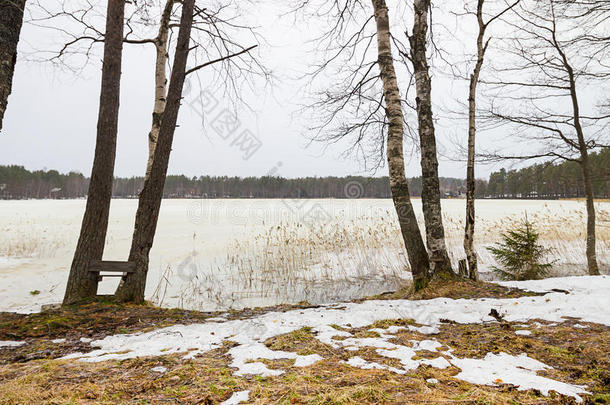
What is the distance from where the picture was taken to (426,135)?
5215mm

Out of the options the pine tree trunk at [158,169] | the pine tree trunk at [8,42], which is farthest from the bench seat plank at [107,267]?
the pine tree trunk at [8,42]

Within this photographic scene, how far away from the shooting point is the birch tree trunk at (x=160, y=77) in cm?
565

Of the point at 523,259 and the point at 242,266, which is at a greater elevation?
the point at 523,259

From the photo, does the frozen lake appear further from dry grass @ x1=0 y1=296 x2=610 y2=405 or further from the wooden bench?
dry grass @ x1=0 y1=296 x2=610 y2=405

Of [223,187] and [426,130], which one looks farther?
[223,187]

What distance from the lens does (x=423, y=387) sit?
5.51 feet

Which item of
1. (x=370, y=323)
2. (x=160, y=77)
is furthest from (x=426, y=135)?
(x=160, y=77)

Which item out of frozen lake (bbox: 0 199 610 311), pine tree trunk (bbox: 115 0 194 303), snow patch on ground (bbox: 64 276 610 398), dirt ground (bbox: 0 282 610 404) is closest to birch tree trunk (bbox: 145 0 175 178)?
pine tree trunk (bbox: 115 0 194 303)

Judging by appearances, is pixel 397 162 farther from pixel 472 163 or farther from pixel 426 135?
pixel 472 163

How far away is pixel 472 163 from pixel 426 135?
1.39 metres

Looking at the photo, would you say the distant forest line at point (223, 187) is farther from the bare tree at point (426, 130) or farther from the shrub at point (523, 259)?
the bare tree at point (426, 130)

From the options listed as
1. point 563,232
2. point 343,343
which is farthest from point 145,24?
point 563,232

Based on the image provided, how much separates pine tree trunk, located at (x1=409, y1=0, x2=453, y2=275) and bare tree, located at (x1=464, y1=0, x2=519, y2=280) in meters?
0.88

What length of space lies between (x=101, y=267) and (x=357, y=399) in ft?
14.0
